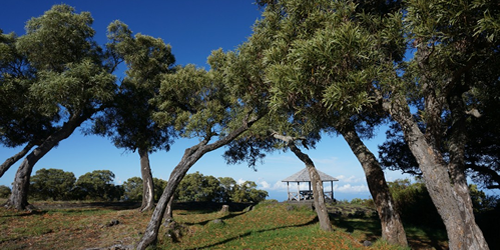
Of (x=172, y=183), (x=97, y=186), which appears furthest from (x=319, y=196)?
(x=97, y=186)

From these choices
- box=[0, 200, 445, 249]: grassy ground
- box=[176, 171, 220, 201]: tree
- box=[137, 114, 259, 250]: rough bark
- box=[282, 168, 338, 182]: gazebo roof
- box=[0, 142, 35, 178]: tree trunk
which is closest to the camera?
box=[137, 114, 259, 250]: rough bark

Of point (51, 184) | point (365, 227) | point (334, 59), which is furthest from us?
point (51, 184)

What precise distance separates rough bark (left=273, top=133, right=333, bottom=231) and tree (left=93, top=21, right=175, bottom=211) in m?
10.2

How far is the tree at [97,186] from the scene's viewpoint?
33.0 m

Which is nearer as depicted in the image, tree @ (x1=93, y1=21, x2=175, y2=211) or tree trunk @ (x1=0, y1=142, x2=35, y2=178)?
tree trunk @ (x1=0, y1=142, x2=35, y2=178)

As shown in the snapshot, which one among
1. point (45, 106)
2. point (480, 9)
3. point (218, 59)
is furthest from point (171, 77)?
point (480, 9)

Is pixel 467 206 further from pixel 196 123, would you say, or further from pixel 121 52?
pixel 121 52

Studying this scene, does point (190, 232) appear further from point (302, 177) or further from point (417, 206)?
point (302, 177)

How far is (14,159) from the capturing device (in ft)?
63.6

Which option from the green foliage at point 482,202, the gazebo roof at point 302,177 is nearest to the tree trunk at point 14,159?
the gazebo roof at point 302,177

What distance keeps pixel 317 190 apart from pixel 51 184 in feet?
99.7

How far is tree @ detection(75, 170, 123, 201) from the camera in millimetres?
32969

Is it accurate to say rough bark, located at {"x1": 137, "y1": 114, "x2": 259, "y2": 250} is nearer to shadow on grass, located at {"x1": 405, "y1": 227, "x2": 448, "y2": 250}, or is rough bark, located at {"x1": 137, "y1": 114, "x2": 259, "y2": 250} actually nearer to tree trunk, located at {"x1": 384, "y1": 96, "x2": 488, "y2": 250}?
tree trunk, located at {"x1": 384, "y1": 96, "x2": 488, "y2": 250}

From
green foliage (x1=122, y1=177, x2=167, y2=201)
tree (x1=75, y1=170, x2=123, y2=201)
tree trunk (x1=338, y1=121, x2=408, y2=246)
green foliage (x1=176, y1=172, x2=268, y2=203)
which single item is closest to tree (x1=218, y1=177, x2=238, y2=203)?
green foliage (x1=176, y1=172, x2=268, y2=203)
